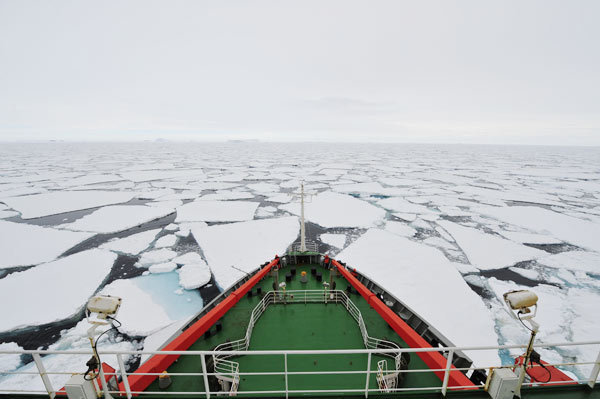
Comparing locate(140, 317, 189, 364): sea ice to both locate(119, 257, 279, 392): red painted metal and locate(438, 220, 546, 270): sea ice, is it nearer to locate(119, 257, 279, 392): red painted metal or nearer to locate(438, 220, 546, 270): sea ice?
locate(119, 257, 279, 392): red painted metal

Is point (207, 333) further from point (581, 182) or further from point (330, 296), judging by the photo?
point (581, 182)

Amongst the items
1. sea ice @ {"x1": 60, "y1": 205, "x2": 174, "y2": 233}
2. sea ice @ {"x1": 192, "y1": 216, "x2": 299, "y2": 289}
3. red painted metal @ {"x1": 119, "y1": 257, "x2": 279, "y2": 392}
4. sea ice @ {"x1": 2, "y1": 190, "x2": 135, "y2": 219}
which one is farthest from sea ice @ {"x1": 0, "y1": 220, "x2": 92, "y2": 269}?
red painted metal @ {"x1": 119, "y1": 257, "x2": 279, "y2": 392}

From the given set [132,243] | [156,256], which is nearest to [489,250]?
[156,256]

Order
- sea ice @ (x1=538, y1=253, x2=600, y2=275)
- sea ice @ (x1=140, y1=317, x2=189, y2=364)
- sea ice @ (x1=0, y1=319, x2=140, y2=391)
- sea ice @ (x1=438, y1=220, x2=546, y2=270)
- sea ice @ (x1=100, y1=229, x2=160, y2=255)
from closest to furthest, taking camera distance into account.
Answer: sea ice @ (x1=0, y1=319, x2=140, y2=391) → sea ice @ (x1=140, y1=317, x2=189, y2=364) → sea ice @ (x1=538, y1=253, x2=600, y2=275) → sea ice @ (x1=438, y1=220, x2=546, y2=270) → sea ice @ (x1=100, y1=229, x2=160, y2=255)

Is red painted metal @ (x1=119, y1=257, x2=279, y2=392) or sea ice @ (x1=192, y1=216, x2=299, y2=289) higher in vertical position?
red painted metal @ (x1=119, y1=257, x2=279, y2=392)

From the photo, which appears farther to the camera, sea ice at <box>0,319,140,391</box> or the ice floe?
the ice floe

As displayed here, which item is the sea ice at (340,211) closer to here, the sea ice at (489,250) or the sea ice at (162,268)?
the sea ice at (489,250)
